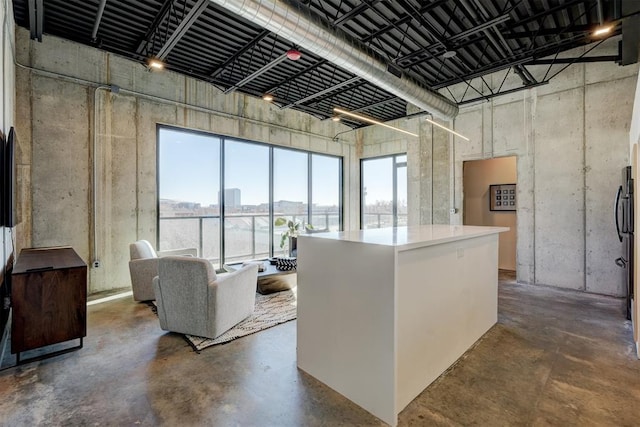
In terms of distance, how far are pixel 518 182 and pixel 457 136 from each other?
4.81 feet

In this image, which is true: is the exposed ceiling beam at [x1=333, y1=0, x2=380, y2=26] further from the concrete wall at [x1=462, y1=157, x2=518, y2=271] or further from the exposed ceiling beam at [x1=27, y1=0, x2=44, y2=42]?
the concrete wall at [x1=462, y1=157, x2=518, y2=271]

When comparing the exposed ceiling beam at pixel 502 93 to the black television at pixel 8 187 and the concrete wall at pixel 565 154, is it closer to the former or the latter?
the concrete wall at pixel 565 154

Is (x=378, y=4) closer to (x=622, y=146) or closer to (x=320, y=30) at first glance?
(x=320, y=30)

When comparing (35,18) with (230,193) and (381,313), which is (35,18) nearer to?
(230,193)

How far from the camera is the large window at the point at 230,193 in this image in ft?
18.0

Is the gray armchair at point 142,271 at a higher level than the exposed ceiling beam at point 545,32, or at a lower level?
lower

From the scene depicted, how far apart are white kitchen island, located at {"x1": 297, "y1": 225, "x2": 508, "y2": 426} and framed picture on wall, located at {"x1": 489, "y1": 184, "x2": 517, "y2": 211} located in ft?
14.7

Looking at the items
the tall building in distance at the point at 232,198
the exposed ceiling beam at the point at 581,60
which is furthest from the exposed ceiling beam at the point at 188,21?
the exposed ceiling beam at the point at 581,60

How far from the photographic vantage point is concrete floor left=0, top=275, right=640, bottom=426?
1.91 metres

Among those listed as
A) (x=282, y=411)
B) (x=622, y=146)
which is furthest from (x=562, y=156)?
(x=282, y=411)

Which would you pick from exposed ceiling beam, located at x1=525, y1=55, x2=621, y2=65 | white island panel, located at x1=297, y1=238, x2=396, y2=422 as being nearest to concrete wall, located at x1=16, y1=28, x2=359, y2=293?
white island panel, located at x1=297, y1=238, x2=396, y2=422

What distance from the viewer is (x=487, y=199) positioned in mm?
6602

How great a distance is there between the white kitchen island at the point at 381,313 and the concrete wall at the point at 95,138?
3.91m

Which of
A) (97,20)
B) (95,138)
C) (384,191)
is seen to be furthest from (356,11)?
(384,191)
